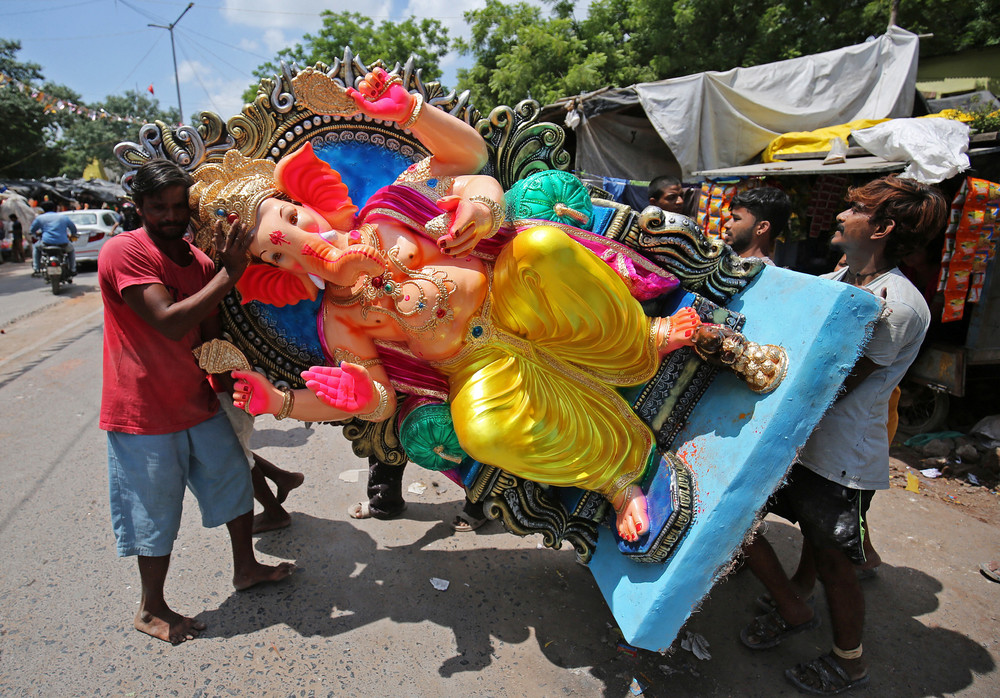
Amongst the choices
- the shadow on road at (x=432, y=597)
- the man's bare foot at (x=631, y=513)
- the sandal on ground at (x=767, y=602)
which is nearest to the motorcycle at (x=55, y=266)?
the shadow on road at (x=432, y=597)

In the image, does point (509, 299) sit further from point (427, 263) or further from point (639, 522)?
point (639, 522)

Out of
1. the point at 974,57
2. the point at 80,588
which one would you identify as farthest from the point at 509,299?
the point at 974,57

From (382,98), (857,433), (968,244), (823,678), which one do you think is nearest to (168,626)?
(382,98)

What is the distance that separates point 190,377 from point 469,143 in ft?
4.61

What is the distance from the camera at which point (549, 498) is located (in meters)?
2.22

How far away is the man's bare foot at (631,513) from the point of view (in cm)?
196

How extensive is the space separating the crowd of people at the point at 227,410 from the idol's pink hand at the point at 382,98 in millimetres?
46

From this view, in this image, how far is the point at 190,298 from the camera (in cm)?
192

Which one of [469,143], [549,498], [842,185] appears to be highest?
[842,185]

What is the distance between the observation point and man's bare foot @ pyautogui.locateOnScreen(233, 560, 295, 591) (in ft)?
8.39

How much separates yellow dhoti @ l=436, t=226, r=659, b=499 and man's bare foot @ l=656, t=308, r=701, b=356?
3 centimetres

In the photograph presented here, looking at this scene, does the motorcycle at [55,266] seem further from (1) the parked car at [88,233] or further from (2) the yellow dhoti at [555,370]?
(2) the yellow dhoti at [555,370]

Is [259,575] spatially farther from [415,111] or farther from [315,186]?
[415,111]

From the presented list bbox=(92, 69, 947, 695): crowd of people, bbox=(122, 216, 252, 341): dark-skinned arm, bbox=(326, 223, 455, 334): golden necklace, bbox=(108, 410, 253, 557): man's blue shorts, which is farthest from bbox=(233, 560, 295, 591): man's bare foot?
bbox=(326, 223, 455, 334): golden necklace
